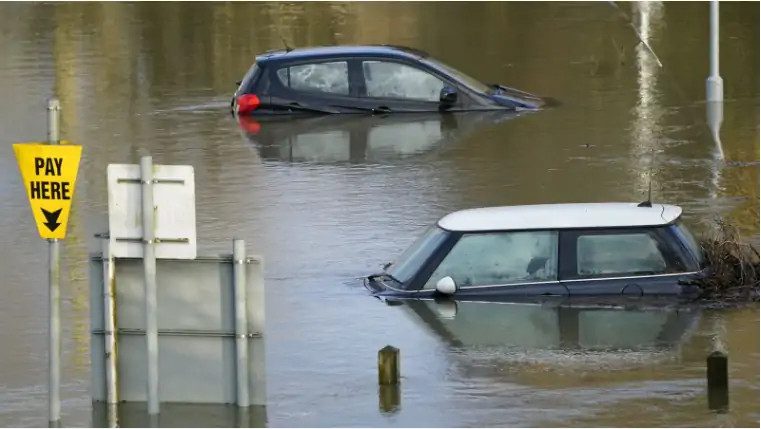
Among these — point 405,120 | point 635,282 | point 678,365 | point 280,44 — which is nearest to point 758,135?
point 405,120

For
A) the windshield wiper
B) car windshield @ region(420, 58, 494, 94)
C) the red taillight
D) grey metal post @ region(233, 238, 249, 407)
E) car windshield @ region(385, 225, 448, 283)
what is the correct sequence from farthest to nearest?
the red taillight → car windshield @ region(420, 58, 494, 94) → the windshield wiper → car windshield @ region(385, 225, 448, 283) → grey metal post @ region(233, 238, 249, 407)

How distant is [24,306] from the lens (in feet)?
52.4

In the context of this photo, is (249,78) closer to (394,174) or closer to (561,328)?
(394,174)

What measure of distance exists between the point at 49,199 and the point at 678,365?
5.31 metres

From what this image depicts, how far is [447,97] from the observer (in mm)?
26641

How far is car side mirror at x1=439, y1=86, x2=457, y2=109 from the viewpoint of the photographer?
2664 cm

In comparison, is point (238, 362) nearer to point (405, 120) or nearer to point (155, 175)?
point (155, 175)

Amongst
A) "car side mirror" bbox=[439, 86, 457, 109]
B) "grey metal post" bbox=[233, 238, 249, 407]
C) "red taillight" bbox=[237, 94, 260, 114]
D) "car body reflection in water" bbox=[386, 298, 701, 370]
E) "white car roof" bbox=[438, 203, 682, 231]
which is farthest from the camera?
"red taillight" bbox=[237, 94, 260, 114]

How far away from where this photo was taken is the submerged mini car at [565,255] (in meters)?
14.8

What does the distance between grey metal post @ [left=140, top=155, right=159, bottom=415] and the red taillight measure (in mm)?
16216

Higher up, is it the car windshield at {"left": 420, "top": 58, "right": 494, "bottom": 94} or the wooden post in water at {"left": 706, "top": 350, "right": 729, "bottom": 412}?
the car windshield at {"left": 420, "top": 58, "right": 494, "bottom": 94}

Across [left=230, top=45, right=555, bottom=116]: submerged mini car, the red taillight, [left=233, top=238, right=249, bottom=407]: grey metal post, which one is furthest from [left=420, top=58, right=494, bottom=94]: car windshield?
[left=233, top=238, right=249, bottom=407]: grey metal post

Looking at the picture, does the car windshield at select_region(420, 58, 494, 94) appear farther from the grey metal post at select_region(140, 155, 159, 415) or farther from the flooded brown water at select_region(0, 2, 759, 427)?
the grey metal post at select_region(140, 155, 159, 415)

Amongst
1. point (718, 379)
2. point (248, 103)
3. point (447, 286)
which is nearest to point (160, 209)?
point (718, 379)
